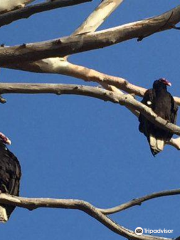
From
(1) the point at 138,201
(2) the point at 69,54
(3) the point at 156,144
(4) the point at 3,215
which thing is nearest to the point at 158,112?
(3) the point at 156,144

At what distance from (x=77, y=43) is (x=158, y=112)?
376 cm

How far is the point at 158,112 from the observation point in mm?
6816

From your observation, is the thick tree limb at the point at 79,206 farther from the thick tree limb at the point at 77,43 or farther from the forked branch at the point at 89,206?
the thick tree limb at the point at 77,43

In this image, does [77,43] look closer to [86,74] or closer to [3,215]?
[3,215]

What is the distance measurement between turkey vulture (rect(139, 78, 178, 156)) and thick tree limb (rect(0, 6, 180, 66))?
2863 millimetres

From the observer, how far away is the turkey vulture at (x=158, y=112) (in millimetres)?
6297

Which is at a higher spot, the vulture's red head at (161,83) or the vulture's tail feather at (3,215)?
the vulture's red head at (161,83)

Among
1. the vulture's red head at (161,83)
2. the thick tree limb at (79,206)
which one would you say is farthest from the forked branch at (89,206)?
the vulture's red head at (161,83)

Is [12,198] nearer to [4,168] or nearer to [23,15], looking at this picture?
[23,15]

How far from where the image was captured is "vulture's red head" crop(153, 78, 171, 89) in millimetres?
7996

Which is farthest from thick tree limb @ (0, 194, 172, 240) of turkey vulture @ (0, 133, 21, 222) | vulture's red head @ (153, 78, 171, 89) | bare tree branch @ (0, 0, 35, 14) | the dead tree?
vulture's red head @ (153, 78, 171, 89)

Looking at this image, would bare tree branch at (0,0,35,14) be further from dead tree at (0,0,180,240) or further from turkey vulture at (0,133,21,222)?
turkey vulture at (0,133,21,222)

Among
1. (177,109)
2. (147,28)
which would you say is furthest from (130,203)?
(177,109)

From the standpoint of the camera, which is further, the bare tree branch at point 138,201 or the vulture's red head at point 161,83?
the vulture's red head at point 161,83
